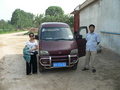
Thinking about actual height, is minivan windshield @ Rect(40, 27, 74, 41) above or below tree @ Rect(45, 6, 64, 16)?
below

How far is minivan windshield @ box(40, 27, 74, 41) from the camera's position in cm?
549

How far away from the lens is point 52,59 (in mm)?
4871

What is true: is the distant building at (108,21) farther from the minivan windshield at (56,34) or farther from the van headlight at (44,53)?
the van headlight at (44,53)

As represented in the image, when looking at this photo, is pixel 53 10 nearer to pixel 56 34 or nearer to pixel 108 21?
pixel 108 21

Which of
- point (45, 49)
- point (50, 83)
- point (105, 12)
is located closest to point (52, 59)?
point (45, 49)

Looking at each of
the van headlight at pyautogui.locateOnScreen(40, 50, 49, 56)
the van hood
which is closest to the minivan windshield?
the van hood

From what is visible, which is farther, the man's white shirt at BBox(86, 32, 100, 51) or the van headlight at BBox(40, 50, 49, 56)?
the man's white shirt at BBox(86, 32, 100, 51)

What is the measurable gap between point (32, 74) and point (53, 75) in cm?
79

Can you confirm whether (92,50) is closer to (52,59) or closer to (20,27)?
(52,59)

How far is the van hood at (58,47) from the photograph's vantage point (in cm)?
488

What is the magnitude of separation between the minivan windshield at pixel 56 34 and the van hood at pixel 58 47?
33 centimetres

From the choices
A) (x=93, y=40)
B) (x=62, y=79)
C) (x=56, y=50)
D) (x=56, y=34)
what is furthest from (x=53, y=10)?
(x=62, y=79)

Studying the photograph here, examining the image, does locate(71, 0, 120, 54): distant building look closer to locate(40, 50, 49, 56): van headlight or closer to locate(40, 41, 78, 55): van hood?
locate(40, 41, 78, 55): van hood

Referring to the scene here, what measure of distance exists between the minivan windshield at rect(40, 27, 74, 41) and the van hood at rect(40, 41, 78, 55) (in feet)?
1.07
